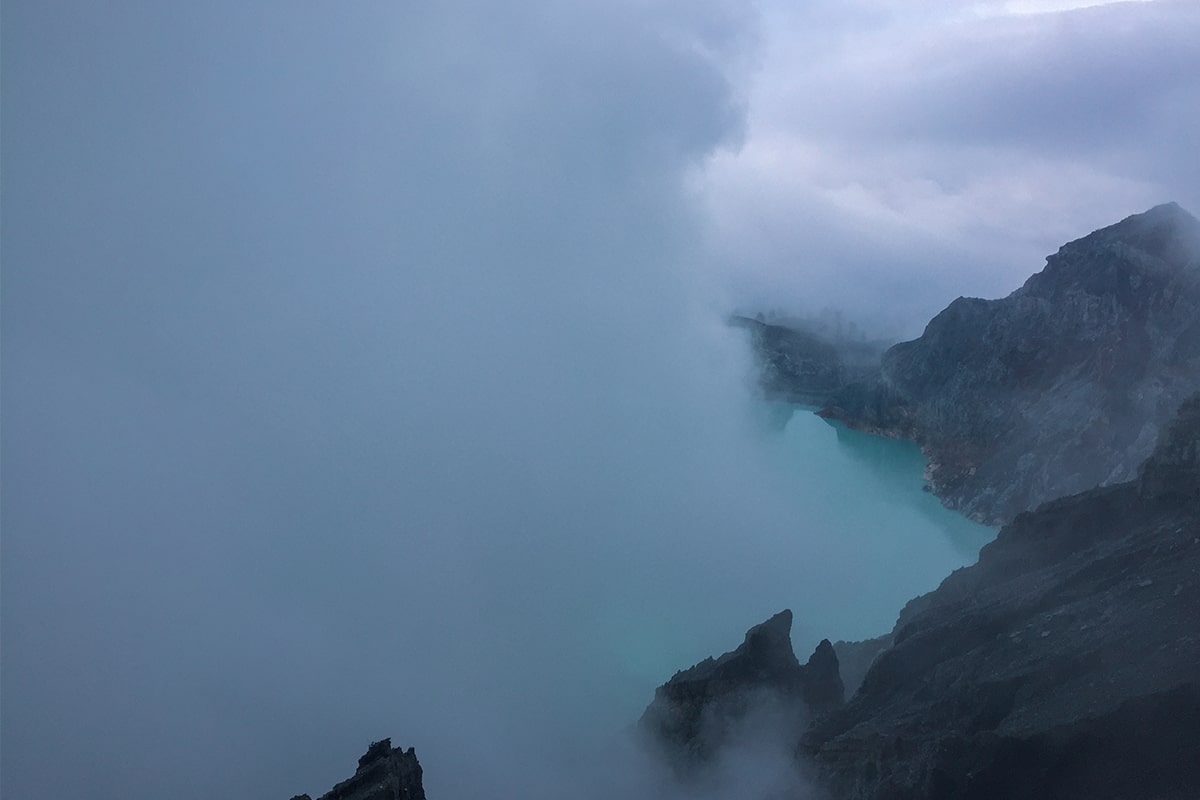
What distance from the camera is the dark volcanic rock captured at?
52.3 feet

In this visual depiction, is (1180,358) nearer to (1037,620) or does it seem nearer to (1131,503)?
(1131,503)

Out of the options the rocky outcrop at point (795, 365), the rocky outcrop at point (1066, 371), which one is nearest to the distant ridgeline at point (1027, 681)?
the rocky outcrop at point (1066, 371)

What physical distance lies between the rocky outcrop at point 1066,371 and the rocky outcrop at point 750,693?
29.9m

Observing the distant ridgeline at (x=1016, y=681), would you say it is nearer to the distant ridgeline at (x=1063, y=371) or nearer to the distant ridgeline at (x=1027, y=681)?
the distant ridgeline at (x=1027, y=681)

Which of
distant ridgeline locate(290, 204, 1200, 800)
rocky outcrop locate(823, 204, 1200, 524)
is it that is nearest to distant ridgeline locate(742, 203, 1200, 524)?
rocky outcrop locate(823, 204, 1200, 524)

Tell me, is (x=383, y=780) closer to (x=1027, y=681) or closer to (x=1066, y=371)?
(x=1027, y=681)

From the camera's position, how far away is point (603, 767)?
96.5 feet

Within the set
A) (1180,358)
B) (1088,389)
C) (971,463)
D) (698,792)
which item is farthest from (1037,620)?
(971,463)

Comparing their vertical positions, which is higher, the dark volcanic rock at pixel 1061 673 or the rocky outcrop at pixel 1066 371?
the rocky outcrop at pixel 1066 371

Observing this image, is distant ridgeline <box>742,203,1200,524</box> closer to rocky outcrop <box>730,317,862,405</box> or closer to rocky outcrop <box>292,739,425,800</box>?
rocky outcrop <box>730,317,862,405</box>

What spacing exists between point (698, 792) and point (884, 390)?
68811 millimetres

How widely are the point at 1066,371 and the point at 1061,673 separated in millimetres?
53652

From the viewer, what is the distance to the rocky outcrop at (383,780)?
60.7 feet

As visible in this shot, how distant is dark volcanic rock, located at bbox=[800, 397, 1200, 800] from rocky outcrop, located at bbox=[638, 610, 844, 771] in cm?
355
